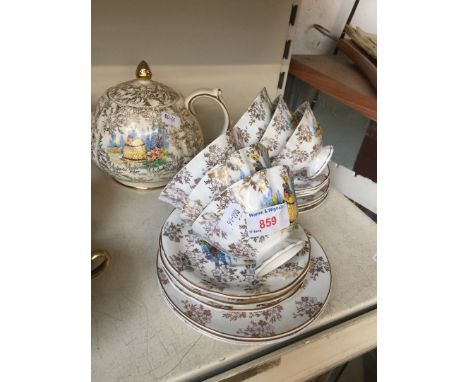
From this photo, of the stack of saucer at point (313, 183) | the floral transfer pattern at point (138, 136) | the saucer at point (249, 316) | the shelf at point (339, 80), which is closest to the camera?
the saucer at point (249, 316)

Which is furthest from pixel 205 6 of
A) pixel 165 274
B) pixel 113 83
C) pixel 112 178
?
pixel 165 274

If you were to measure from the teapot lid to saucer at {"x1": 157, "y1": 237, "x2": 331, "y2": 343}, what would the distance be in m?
0.25

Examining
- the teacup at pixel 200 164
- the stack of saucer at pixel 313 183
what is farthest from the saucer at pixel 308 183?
the teacup at pixel 200 164

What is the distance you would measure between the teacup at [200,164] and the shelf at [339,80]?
42 centimetres

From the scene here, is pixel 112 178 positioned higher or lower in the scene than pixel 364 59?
lower

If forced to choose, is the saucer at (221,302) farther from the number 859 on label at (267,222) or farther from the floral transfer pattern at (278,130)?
the floral transfer pattern at (278,130)

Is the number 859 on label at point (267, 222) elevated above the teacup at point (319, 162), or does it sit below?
above

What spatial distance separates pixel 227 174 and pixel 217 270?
127mm

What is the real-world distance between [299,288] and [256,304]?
0.25 ft

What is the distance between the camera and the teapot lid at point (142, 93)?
540mm

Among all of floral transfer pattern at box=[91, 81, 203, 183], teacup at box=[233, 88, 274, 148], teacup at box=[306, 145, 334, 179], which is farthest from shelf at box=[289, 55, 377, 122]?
floral transfer pattern at box=[91, 81, 203, 183]
